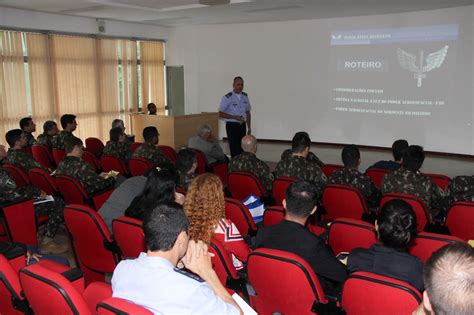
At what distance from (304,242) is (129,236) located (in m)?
1.23

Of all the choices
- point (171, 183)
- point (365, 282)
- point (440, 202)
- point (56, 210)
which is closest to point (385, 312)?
point (365, 282)

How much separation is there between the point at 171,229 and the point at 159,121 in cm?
905

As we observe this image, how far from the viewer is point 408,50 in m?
10.1

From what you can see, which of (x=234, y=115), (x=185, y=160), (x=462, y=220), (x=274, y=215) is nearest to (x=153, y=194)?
(x=274, y=215)

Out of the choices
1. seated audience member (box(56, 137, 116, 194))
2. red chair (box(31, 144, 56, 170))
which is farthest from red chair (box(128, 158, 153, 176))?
red chair (box(31, 144, 56, 170))

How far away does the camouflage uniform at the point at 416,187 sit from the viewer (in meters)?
4.29

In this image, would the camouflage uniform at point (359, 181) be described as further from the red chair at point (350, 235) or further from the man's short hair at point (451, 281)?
the man's short hair at point (451, 281)

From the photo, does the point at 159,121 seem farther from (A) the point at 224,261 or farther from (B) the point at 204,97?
(A) the point at 224,261

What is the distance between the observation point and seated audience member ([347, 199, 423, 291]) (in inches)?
93.4

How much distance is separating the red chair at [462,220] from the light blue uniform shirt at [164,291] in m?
2.53

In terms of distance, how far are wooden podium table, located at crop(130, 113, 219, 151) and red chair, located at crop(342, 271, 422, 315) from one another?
8.68m

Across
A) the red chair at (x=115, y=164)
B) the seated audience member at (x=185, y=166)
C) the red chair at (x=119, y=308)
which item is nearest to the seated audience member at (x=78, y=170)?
the seated audience member at (x=185, y=166)

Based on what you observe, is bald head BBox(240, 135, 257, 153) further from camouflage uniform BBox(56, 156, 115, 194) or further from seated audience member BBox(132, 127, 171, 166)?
camouflage uniform BBox(56, 156, 115, 194)

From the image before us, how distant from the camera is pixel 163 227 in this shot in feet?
6.63
